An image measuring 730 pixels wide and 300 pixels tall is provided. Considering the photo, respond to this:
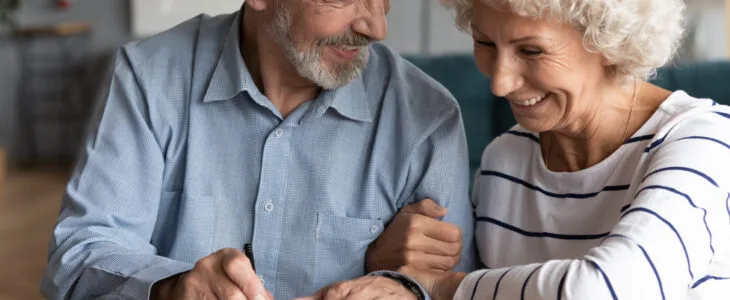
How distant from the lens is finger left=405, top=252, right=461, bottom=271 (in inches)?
67.1

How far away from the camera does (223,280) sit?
1.47m

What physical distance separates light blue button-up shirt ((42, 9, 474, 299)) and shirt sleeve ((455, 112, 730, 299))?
1.36ft

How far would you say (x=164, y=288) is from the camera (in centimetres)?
162

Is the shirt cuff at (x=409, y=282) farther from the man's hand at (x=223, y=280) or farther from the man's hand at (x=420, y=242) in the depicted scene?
the man's hand at (x=223, y=280)

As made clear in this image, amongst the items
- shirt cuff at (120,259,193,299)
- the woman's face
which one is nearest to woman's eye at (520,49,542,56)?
the woman's face

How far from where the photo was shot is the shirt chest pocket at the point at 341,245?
181 cm

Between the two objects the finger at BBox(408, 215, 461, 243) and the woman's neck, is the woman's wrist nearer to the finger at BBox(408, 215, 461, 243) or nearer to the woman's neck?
the finger at BBox(408, 215, 461, 243)

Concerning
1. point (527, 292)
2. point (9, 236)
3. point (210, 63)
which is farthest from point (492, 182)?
point (9, 236)

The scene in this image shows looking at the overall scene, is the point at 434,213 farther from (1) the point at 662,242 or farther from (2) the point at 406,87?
(1) the point at 662,242

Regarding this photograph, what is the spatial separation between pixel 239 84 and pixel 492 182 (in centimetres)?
54

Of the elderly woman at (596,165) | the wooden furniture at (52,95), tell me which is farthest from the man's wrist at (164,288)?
the wooden furniture at (52,95)

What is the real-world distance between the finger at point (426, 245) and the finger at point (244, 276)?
36cm

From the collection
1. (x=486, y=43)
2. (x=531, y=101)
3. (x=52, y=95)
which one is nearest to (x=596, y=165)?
(x=531, y=101)

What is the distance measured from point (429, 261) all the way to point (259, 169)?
0.39m
